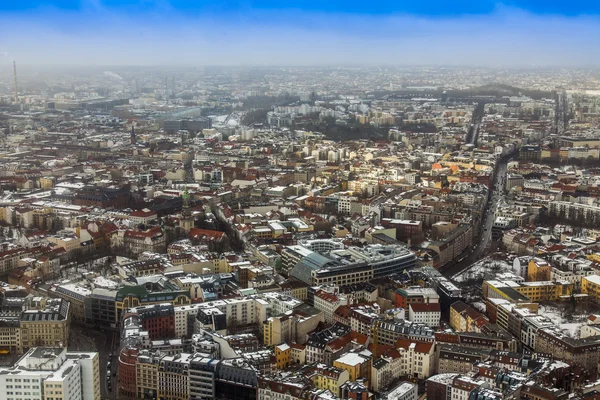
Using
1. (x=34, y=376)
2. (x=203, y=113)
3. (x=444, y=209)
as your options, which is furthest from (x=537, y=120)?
(x=34, y=376)

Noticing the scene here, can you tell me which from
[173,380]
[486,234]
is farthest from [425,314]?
[486,234]

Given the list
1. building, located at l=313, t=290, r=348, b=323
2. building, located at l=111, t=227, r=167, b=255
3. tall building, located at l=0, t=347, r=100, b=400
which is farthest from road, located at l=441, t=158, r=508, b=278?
tall building, located at l=0, t=347, r=100, b=400

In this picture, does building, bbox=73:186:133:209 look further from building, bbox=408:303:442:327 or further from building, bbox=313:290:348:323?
building, bbox=408:303:442:327

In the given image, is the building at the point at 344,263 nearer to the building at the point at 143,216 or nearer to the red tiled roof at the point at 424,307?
the red tiled roof at the point at 424,307

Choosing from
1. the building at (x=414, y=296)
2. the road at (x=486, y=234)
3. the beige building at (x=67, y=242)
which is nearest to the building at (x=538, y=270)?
the road at (x=486, y=234)

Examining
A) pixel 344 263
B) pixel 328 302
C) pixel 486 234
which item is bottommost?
pixel 486 234

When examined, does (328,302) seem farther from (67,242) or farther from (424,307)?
(67,242)
